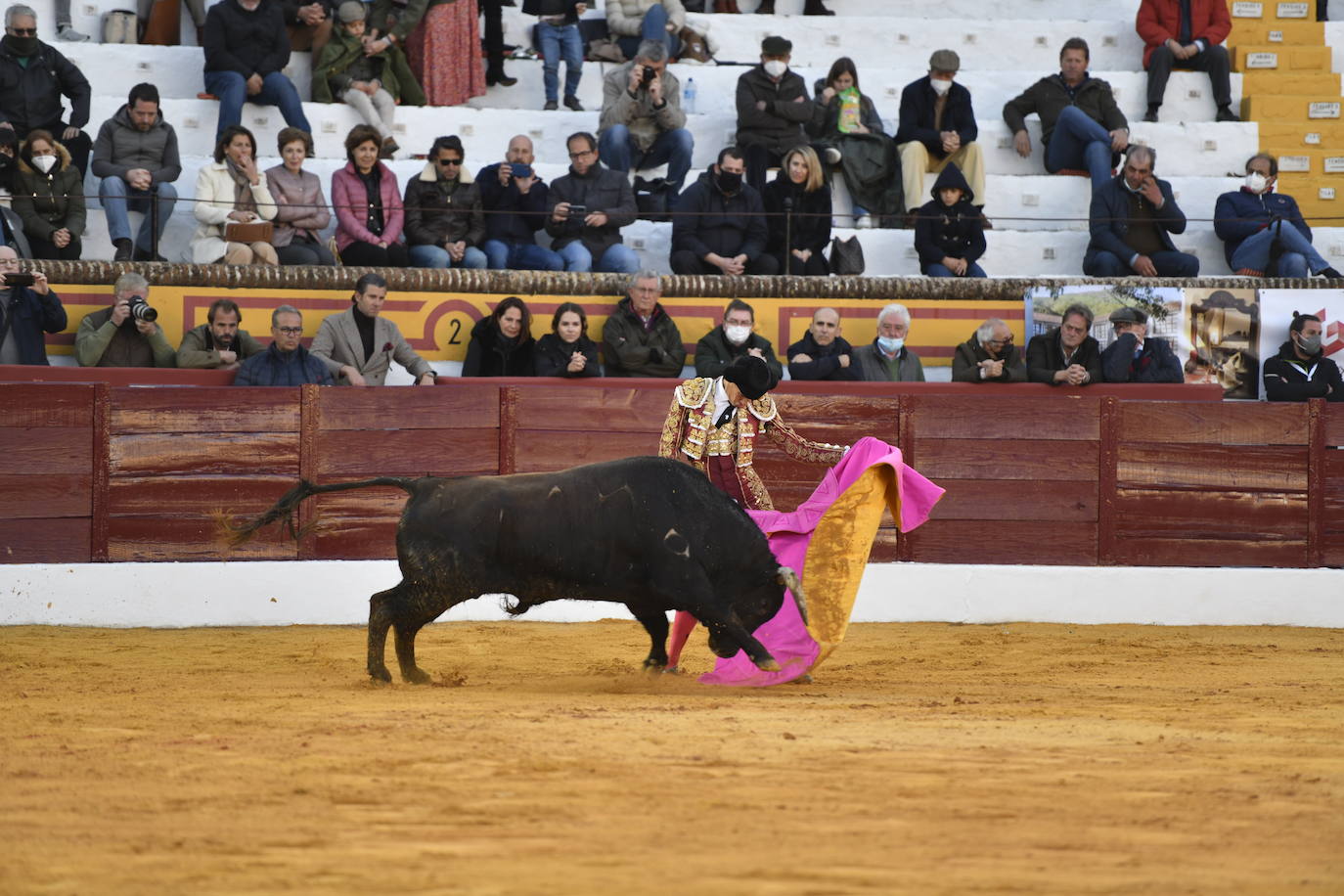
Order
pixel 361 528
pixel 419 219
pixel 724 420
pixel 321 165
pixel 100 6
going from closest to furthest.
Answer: pixel 724 420
pixel 361 528
pixel 419 219
pixel 321 165
pixel 100 6

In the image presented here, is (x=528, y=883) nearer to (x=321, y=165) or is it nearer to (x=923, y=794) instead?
(x=923, y=794)

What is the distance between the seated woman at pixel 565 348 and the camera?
356 inches

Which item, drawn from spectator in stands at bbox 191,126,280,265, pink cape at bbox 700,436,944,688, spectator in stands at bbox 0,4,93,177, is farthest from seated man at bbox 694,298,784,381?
spectator in stands at bbox 0,4,93,177

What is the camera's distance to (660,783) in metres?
4.01

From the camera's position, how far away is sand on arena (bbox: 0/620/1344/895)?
3271 mm

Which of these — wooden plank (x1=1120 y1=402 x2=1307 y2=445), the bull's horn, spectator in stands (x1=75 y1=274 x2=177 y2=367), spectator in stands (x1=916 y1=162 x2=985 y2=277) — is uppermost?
spectator in stands (x1=916 y1=162 x2=985 y2=277)

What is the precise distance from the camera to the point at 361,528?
28.7 ft

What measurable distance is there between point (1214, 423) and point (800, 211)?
105 inches

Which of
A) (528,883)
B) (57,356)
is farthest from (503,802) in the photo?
(57,356)

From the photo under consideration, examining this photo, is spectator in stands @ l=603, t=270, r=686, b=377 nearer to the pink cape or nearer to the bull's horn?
the pink cape

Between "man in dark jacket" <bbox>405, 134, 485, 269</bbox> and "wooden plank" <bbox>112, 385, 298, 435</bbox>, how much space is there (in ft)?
4.88

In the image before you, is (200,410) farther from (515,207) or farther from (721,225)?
(721,225)

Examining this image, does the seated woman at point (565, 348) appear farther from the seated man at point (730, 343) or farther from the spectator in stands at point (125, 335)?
the spectator in stands at point (125, 335)

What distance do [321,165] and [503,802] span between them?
24.2ft
